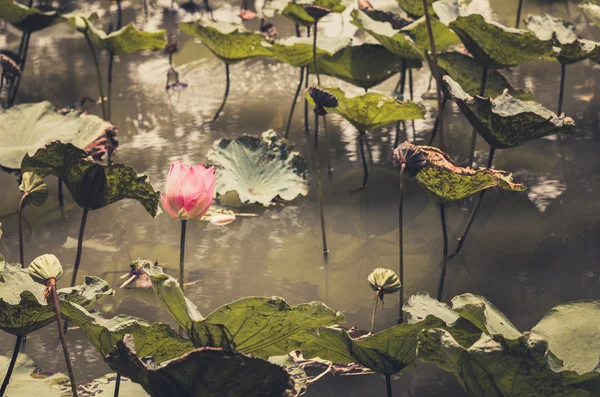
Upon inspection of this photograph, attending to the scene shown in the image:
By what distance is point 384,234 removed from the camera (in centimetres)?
194

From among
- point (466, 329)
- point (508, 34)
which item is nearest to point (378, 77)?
point (508, 34)

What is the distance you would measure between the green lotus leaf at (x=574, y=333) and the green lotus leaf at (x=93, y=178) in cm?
73

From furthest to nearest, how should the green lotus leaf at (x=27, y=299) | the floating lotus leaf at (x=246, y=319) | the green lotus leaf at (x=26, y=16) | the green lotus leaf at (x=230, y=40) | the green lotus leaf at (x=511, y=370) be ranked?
the green lotus leaf at (x=26, y=16) → the green lotus leaf at (x=230, y=40) → the green lotus leaf at (x=27, y=299) → the floating lotus leaf at (x=246, y=319) → the green lotus leaf at (x=511, y=370)

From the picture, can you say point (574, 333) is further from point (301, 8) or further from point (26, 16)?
point (26, 16)

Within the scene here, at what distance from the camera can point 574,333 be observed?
1.28m

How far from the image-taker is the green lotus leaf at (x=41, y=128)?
6.60 feet

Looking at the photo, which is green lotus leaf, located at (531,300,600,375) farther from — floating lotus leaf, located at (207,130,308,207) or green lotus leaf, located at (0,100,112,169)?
green lotus leaf, located at (0,100,112,169)

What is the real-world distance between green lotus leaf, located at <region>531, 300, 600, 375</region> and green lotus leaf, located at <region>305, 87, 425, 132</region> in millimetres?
727

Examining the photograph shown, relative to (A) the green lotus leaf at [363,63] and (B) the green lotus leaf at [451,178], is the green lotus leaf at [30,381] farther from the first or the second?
(A) the green lotus leaf at [363,63]

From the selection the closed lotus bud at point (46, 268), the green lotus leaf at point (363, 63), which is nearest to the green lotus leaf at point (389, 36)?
the green lotus leaf at point (363, 63)

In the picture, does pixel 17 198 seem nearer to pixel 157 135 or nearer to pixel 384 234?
pixel 157 135

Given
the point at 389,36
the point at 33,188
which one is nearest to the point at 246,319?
the point at 33,188

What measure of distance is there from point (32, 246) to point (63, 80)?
1.13 metres

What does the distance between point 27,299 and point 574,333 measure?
0.78m
